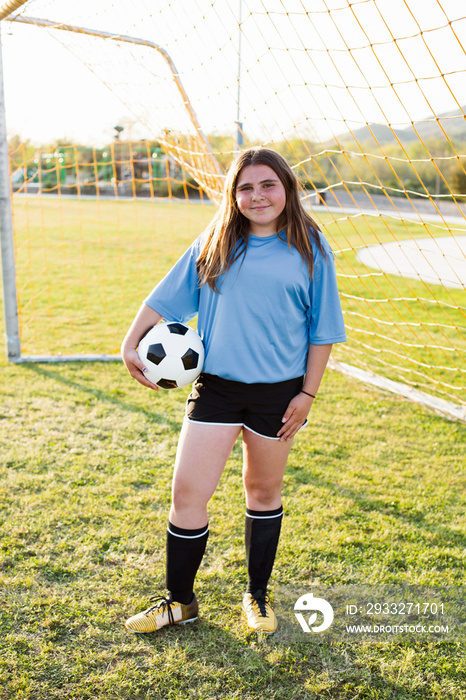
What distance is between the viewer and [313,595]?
2420mm

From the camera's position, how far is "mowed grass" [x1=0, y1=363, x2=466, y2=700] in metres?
1.98

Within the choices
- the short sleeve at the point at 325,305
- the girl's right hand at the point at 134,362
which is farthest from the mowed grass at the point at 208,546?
the short sleeve at the point at 325,305

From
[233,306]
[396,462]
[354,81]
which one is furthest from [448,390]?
[233,306]

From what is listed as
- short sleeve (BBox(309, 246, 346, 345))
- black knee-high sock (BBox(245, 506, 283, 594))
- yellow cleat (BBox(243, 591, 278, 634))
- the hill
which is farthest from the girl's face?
yellow cleat (BBox(243, 591, 278, 634))

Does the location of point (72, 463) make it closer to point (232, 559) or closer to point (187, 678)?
point (232, 559)

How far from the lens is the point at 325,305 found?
6.57 ft

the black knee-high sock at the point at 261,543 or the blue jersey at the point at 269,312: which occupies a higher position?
the blue jersey at the point at 269,312

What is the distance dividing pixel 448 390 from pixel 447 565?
250 centimetres

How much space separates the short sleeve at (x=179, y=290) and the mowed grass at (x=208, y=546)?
1.18 m

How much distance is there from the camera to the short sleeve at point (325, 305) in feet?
6.51

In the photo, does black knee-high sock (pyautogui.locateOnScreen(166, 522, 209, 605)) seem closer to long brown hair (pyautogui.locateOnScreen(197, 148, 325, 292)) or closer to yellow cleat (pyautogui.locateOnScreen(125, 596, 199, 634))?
yellow cleat (pyautogui.locateOnScreen(125, 596, 199, 634))

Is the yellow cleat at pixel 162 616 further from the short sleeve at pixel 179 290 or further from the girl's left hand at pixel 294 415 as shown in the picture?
the short sleeve at pixel 179 290

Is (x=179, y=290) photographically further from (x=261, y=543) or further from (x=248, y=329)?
(x=261, y=543)

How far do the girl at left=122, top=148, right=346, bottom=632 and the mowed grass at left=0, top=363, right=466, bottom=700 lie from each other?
22 cm
